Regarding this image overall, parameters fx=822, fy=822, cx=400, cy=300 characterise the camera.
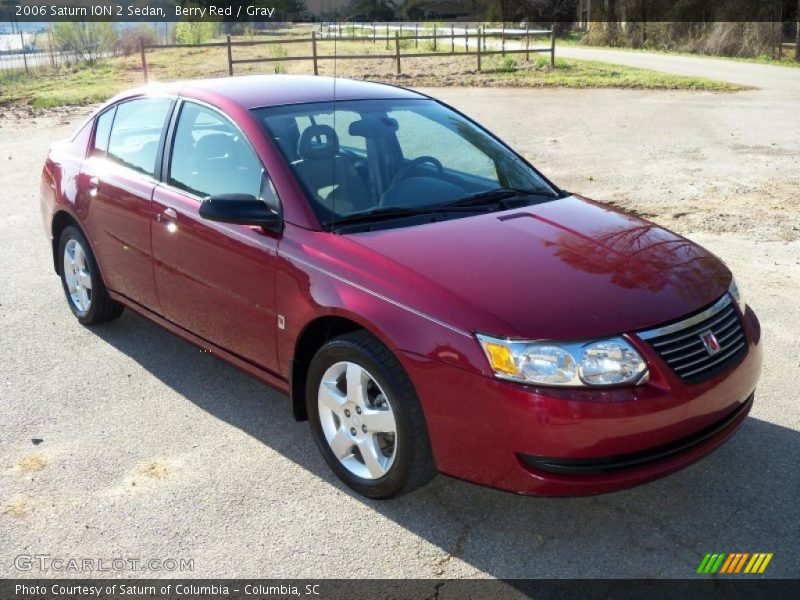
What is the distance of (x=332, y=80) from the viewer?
474 cm

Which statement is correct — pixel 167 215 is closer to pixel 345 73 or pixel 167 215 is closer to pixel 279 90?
pixel 279 90

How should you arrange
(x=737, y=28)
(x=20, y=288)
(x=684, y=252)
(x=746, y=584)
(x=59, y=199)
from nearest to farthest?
1. (x=746, y=584)
2. (x=684, y=252)
3. (x=59, y=199)
4. (x=20, y=288)
5. (x=737, y=28)

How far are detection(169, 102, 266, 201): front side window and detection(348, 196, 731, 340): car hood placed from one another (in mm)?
766

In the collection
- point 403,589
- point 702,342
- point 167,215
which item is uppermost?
point 167,215

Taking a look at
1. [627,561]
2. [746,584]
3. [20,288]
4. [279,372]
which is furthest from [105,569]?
[20,288]

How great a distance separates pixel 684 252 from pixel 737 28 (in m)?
33.1

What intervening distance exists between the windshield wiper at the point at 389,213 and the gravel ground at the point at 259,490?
43.9 inches

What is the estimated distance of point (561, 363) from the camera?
2.96 m

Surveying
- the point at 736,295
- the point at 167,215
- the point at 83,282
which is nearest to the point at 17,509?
the point at 167,215

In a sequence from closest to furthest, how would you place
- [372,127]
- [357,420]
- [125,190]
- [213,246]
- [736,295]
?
[357,420] < [736,295] < [213,246] < [372,127] < [125,190]

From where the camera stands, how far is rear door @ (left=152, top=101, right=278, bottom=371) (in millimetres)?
3842

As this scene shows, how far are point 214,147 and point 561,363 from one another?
2.24 m

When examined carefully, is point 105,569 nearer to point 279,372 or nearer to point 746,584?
point 279,372

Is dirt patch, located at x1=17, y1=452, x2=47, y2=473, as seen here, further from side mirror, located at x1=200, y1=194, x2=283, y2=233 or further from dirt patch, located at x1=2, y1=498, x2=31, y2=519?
side mirror, located at x1=200, y1=194, x2=283, y2=233
